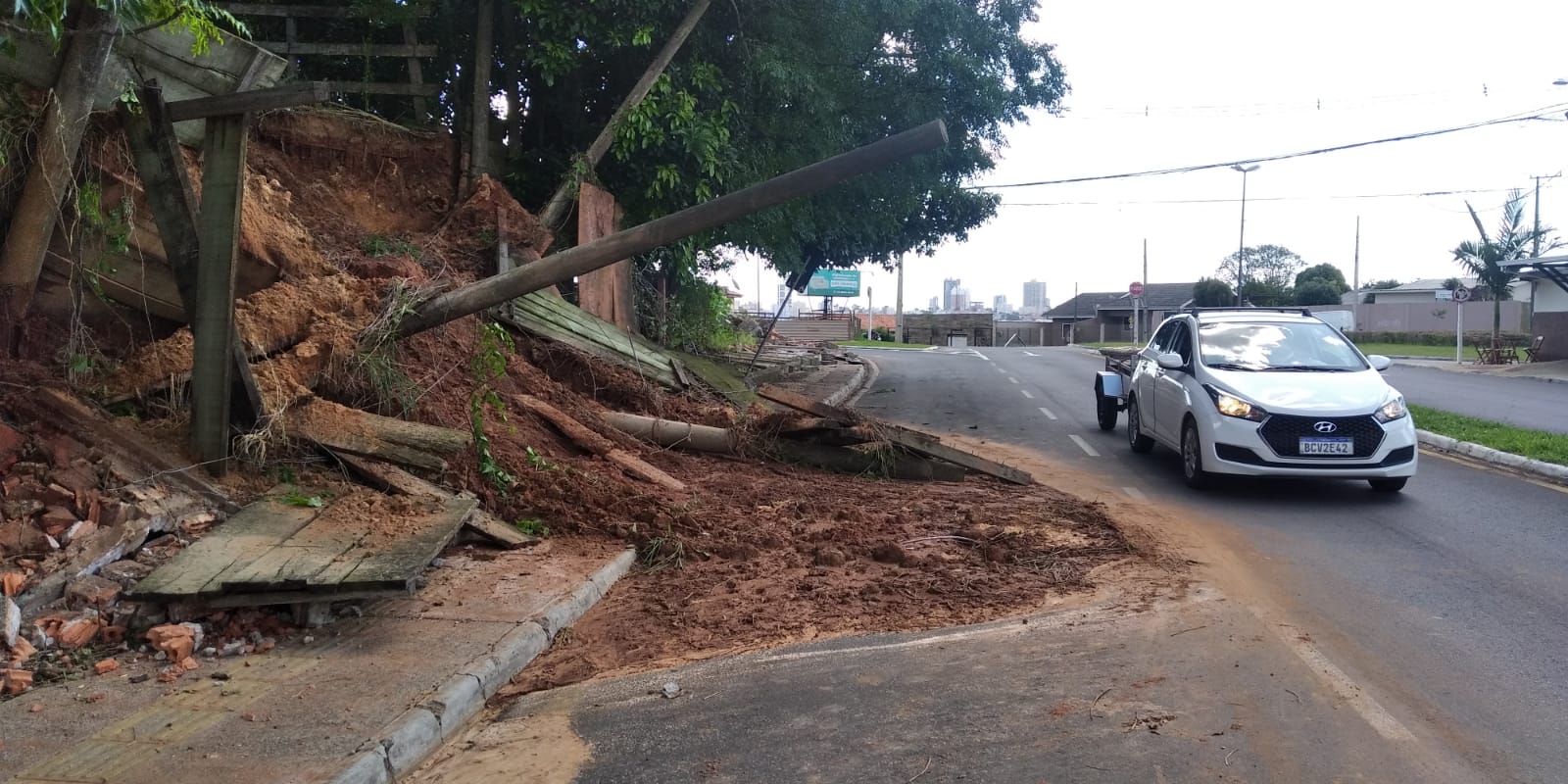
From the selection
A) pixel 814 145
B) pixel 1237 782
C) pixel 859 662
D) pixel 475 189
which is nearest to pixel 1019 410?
pixel 814 145

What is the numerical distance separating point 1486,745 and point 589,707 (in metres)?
3.63

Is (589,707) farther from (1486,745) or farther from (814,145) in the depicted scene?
(814,145)

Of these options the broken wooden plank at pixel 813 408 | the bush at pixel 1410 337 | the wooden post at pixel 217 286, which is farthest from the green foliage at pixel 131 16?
the bush at pixel 1410 337

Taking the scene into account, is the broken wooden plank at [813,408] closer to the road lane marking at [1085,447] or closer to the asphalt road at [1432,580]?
the asphalt road at [1432,580]

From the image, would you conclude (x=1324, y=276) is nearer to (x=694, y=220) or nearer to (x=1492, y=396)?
(x=1492, y=396)

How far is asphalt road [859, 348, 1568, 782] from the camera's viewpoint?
423 cm

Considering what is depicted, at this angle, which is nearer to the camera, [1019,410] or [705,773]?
[705,773]

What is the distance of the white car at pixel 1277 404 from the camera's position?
8758 millimetres

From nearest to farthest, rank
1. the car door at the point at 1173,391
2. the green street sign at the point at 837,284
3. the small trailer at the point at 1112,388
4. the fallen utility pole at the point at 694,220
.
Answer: the fallen utility pole at the point at 694,220 < the car door at the point at 1173,391 < the small trailer at the point at 1112,388 < the green street sign at the point at 837,284

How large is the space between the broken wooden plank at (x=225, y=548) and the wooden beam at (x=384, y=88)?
7.54m

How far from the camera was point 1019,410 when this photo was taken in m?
17.2

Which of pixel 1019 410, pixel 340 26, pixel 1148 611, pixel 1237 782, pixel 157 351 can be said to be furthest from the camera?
pixel 1019 410

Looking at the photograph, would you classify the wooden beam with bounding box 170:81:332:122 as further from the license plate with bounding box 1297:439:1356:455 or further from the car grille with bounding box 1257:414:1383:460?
the license plate with bounding box 1297:439:1356:455

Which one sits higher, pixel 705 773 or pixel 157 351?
pixel 157 351
